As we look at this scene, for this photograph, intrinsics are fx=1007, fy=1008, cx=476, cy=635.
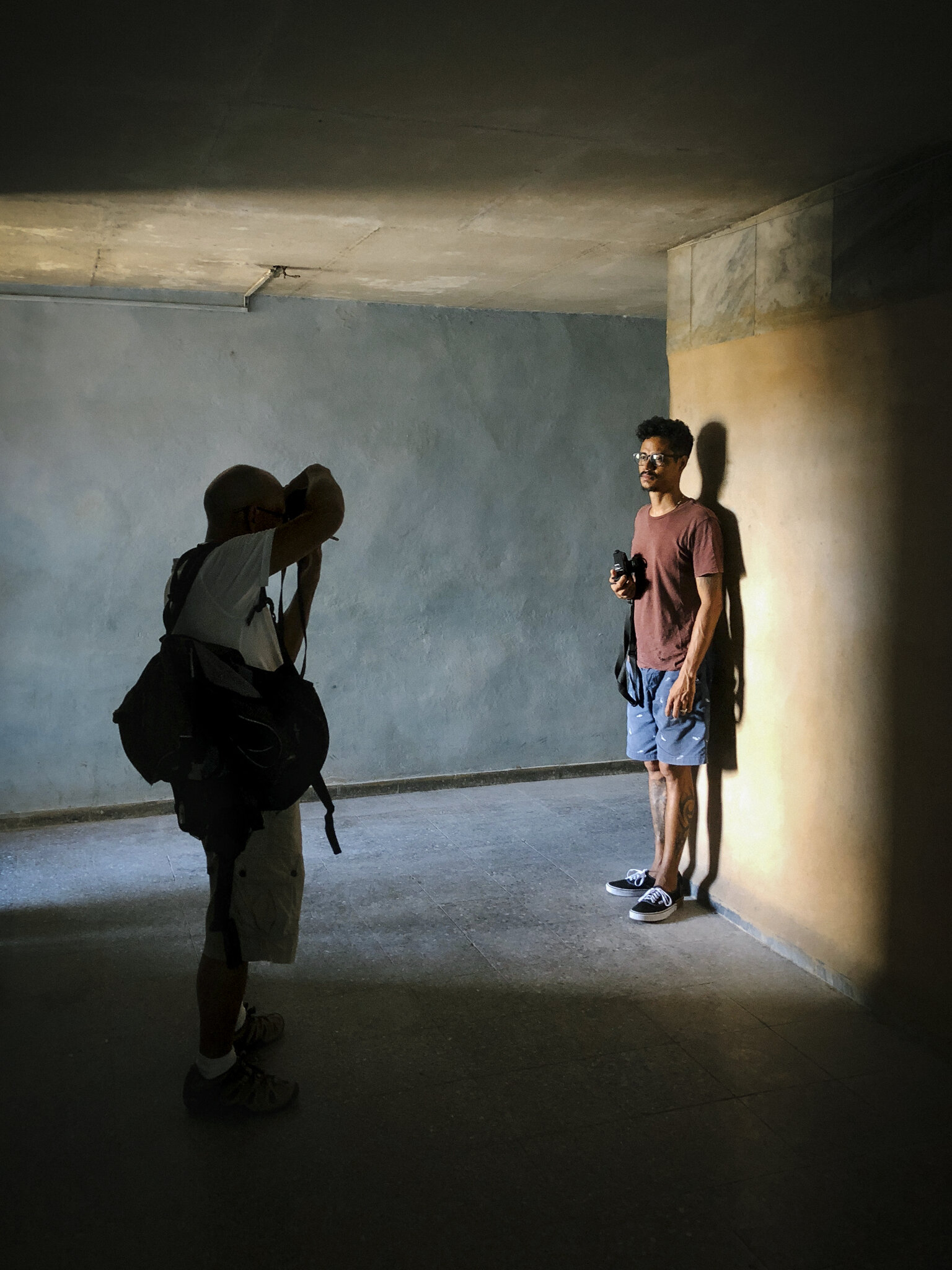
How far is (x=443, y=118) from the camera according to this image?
2496 mm

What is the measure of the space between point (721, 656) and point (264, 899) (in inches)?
77.3

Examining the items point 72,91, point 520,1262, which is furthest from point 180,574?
point 520,1262

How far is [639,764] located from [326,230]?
11.4 feet

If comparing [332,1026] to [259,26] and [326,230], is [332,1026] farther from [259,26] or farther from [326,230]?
[326,230]

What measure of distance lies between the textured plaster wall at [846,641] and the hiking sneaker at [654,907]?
0.20 m

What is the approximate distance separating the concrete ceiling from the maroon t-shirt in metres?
Answer: 1.01

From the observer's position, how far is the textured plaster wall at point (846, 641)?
8.86ft

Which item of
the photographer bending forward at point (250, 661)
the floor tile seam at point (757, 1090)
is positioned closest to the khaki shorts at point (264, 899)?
the photographer bending forward at point (250, 661)

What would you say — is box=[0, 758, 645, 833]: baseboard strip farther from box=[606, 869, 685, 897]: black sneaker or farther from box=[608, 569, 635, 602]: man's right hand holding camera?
box=[608, 569, 635, 602]: man's right hand holding camera

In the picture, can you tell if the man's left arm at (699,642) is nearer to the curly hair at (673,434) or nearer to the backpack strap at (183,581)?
the curly hair at (673,434)

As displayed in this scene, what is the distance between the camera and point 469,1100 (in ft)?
8.11

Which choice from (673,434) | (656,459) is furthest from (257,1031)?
(673,434)

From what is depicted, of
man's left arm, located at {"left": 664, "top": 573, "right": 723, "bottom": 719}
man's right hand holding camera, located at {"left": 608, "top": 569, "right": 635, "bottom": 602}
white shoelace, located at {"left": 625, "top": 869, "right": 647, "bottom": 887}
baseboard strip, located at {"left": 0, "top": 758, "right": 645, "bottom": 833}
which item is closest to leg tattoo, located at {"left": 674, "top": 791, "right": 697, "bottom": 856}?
white shoelace, located at {"left": 625, "top": 869, "right": 647, "bottom": 887}

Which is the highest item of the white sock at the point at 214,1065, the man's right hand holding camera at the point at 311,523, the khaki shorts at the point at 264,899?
the man's right hand holding camera at the point at 311,523
